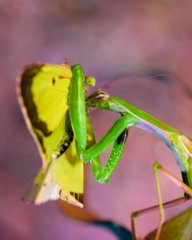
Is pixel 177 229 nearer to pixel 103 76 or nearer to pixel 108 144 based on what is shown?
pixel 108 144

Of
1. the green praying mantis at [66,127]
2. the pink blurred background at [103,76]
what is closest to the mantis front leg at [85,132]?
the green praying mantis at [66,127]

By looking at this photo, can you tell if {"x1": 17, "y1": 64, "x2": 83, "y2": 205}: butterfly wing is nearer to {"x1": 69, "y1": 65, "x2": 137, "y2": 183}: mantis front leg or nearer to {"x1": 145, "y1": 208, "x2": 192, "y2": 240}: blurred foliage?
{"x1": 69, "y1": 65, "x2": 137, "y2": 183}: mantis front leg

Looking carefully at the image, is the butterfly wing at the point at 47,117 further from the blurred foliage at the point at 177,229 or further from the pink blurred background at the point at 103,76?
the pink blurred background at the point at 103,76

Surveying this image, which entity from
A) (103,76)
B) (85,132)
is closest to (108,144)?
(85,132)

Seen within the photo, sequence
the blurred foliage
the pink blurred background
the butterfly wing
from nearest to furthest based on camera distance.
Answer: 1. the butterfly wing
2. the blurred foliage
3. the pink blurred background

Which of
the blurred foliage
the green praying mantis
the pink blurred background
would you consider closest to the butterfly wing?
the green praying mantis
